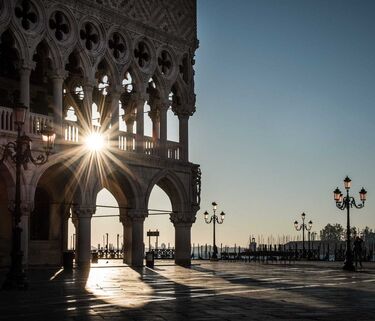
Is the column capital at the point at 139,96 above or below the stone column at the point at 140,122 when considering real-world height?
above

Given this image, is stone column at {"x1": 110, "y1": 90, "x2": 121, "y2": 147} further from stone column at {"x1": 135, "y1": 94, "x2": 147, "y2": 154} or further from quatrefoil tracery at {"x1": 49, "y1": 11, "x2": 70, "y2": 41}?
quatrefoil tracery at {"x1": 49, "y1": 11, "x2": 70, "y2": 41}

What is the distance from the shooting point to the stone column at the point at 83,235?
30.1 meters

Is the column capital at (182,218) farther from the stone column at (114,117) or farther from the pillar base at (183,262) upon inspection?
the stone column at (114,117)

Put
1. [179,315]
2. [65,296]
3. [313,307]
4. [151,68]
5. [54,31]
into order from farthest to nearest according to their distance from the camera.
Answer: [151,68] → [54,31] → [65,296] → [313,307] → [179,315]

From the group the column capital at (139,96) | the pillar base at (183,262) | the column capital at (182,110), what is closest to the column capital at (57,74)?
the column capital at (139,96)

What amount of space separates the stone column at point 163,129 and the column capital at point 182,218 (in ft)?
9.58

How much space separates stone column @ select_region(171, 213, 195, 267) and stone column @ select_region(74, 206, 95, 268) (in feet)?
20.3

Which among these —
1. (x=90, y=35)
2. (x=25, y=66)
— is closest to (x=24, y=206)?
(x=25, y=66)

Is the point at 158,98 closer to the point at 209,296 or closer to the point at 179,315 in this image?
the point at 209,296

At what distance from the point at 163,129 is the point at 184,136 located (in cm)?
155

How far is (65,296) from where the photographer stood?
15477mm

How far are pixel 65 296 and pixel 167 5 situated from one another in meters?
22.0

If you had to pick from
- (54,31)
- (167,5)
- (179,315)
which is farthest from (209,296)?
(167,5)

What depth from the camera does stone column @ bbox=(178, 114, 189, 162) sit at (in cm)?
3572
